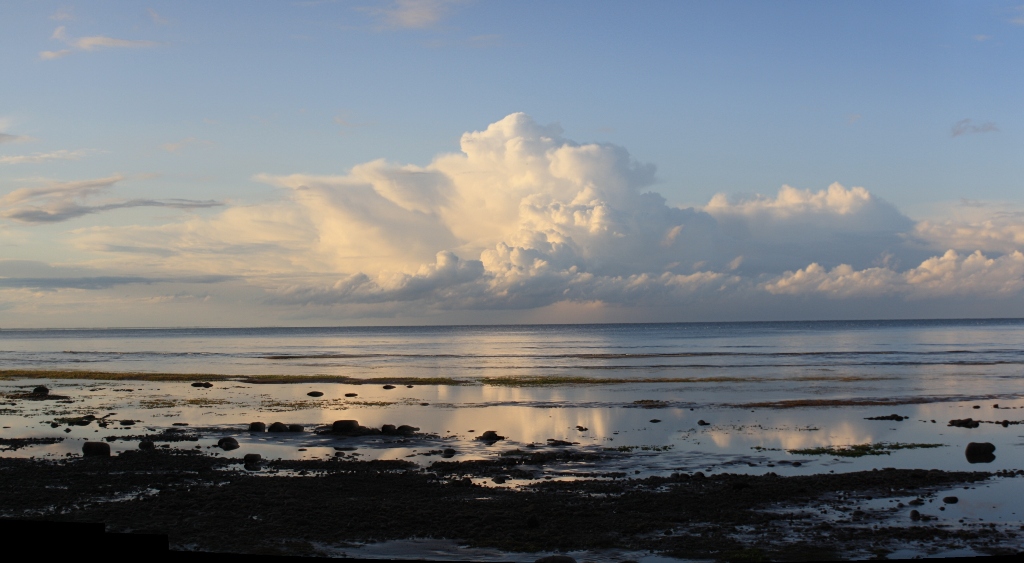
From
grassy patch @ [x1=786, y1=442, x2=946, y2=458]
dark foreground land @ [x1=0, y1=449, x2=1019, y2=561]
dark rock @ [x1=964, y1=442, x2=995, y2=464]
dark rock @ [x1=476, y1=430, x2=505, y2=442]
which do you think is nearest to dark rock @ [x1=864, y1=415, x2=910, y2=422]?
grassy patch @ [x1=786, y1=442, x2=946, y2=458]

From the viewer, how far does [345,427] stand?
30.2 meters

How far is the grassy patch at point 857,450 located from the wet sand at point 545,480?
127 mm

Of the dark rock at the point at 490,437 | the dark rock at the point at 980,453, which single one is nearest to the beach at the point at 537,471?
the dark rock at the point at 490,437

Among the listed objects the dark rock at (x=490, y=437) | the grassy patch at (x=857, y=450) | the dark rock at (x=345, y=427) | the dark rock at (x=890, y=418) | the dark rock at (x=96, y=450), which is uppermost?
the dark rock at (x=96, y=450)

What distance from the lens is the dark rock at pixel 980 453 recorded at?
2370 centimetres

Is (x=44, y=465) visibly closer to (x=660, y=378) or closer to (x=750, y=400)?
(x=750, y=400)

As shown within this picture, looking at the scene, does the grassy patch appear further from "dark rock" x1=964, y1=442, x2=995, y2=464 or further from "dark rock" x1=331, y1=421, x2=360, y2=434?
"dark rock" x1=331, y1=421, x2=360, y2=434

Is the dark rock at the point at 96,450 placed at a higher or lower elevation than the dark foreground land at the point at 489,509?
higher

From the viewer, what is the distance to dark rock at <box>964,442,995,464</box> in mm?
23703

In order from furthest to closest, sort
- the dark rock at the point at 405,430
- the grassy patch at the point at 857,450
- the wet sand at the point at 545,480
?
the dark rock at the point at 405,430 → the grassy patch at the point at 857,450 → the wet sand at the point at 545,480

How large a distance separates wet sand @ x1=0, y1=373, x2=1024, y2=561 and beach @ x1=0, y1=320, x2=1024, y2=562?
0.31ft

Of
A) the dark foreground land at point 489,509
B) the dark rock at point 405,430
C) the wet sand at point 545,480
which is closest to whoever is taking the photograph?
the dark foreground land at point 489,509

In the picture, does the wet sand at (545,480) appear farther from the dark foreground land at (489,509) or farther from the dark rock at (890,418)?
the dark rock at (890,418)

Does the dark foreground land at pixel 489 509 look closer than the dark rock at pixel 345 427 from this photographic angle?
Yes
